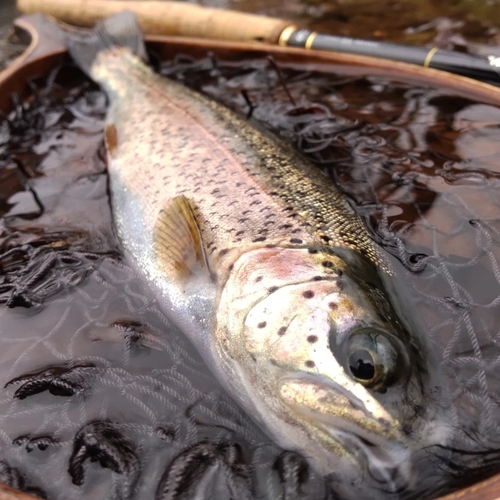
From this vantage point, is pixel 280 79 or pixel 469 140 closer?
pixel 469 140

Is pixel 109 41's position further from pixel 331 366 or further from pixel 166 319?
pixel 331 366

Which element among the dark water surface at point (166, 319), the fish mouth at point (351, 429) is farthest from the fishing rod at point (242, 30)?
the fish mouth at point (351, 429)

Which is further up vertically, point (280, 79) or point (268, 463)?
point (280, 79)

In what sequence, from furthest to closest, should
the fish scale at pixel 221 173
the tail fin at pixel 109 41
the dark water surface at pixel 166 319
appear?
the tail fin at pixel 109 41, the fish scale at pixel 221 173, the dark water surface at pixel 166 319

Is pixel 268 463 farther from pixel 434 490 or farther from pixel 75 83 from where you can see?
pixel 75 83

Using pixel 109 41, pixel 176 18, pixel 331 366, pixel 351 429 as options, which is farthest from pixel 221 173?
pixel 176 18

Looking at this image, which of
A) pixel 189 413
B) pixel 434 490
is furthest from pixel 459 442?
pixel 189 413

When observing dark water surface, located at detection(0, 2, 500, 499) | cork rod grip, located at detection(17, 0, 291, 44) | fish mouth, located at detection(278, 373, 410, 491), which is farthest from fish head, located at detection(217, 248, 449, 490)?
cork rod grip, located at detection(17, 0, 291, 44)

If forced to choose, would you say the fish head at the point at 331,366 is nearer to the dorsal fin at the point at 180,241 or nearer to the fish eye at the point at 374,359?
the fish eye at the point at 374,359

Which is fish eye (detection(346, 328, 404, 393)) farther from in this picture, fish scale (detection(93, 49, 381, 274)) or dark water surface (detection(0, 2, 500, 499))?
fish scale (detection(93, 49, 381, 274))
